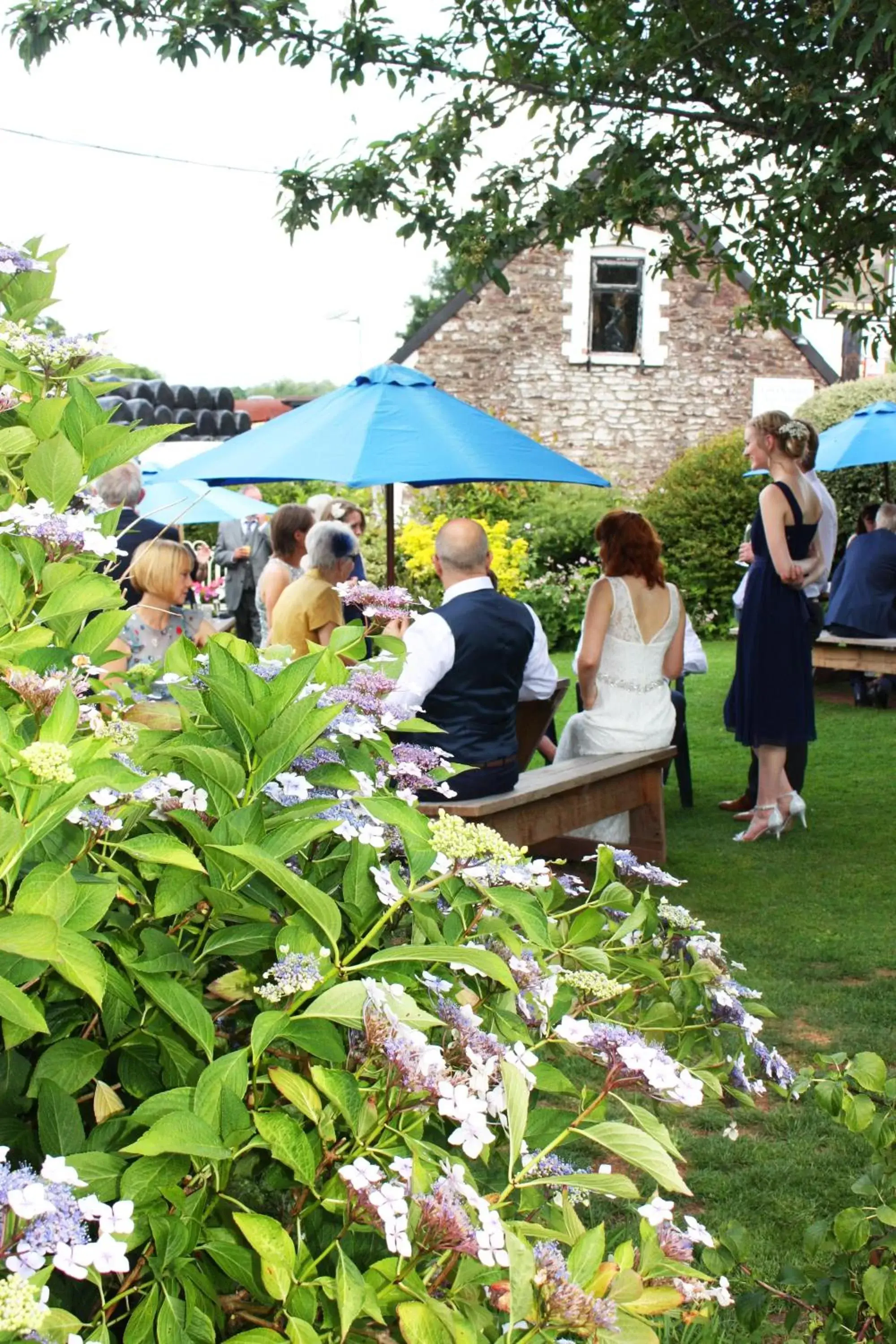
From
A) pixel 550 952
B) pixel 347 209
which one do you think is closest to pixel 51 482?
pixel 550 952

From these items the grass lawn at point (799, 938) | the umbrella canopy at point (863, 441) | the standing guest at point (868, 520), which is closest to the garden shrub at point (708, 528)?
the standing guest at point (868, 520)

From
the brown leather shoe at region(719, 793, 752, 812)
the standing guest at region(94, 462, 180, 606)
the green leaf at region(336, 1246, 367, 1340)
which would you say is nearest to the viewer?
the green leaf at region(336, 1246, 367, 1340)

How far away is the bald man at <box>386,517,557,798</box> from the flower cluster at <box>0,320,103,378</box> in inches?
128

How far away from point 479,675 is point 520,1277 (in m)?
4.12

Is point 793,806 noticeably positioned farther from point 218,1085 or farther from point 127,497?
point 218,1085

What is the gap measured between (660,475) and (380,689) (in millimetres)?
20615

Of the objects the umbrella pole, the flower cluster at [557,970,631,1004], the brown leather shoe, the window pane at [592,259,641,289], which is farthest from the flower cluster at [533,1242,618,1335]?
the window pane at [592,259,641,289]

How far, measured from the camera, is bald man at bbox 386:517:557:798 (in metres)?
4.93

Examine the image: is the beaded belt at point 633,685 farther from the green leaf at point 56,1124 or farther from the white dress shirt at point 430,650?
the green leaf at point 56,1124

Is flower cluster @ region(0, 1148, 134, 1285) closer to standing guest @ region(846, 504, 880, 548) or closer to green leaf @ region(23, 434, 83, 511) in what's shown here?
green leaf @ region(23, 434, 83, 511)

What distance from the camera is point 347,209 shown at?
5879mm

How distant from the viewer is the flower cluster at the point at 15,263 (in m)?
1.56

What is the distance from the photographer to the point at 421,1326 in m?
0.95

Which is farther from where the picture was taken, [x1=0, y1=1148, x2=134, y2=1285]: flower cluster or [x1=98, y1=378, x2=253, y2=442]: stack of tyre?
[x1=98, y1=378, x2=253, y2=442]: stack of tyre
